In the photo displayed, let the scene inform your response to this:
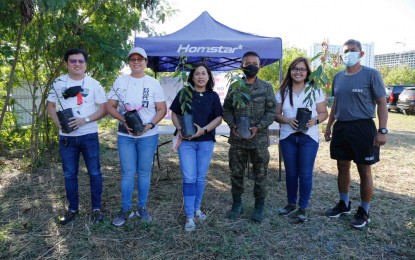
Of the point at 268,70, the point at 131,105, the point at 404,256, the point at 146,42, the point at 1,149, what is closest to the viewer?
the point at 404,256

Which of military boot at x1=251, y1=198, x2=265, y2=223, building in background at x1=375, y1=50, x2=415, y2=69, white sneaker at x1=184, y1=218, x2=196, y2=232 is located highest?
building in background at x1=375, y1=50, x2=415, y2=69

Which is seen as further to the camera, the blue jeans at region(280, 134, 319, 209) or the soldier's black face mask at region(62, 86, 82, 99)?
the blue jeans at region(280, 134, 319, 209)

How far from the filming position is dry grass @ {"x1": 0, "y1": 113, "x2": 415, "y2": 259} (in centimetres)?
294

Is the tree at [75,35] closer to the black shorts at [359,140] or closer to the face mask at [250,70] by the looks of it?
the face mask at [250,70]

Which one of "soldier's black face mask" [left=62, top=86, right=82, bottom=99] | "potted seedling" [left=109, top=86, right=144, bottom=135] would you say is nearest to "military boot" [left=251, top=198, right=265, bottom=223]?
"potted seedling" [left=109, top=86, right=144, bottom=135]

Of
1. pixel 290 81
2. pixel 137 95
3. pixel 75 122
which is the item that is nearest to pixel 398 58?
pixel 290 81

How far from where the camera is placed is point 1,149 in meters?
6.52

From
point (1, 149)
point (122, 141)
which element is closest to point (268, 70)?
point (1, 149)

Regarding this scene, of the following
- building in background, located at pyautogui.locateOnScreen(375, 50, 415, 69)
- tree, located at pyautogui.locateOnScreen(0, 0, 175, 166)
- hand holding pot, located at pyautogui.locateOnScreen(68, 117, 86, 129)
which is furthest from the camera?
building in background, located at pyautogui.locateOnScreen(375, 50, 415, 69)

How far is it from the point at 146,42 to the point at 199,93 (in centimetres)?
193

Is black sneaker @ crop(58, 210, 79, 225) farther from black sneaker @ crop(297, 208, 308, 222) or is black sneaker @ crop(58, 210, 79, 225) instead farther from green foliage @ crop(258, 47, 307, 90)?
green foliage @ crop(258, 47, 307, 90)

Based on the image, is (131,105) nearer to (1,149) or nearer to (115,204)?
(115,204)

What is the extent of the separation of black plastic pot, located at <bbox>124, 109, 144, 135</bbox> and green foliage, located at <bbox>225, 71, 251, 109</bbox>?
3.12 feet

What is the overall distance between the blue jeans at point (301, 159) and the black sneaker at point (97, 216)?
212 centimetres
